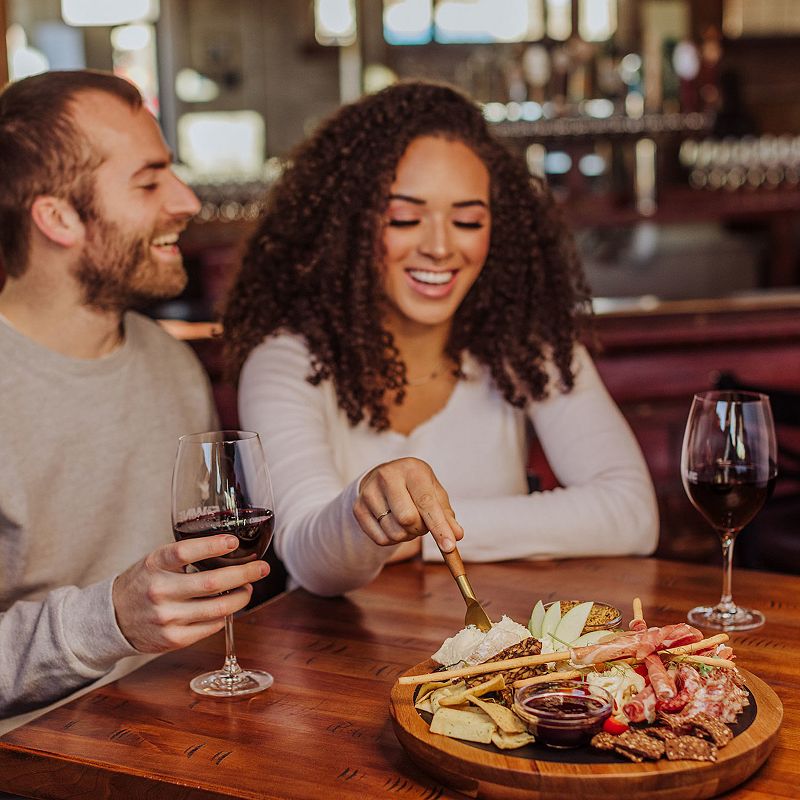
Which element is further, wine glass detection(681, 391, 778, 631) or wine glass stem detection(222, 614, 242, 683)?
wine glass detection(681, 391, 778, 631)

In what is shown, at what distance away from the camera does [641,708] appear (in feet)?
3.21

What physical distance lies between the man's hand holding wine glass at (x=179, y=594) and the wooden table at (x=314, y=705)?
6 cm

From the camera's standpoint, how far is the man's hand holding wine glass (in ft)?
3.76

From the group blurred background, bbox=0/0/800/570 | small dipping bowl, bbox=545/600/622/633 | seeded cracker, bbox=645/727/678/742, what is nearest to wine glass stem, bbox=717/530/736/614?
small dipping bowl, bbox=545/600/622/633

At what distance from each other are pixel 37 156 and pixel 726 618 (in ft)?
4.03

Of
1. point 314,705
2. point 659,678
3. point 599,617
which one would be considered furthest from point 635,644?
point 314,705

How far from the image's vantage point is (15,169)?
1803mm

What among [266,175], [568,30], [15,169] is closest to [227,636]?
[15,169]

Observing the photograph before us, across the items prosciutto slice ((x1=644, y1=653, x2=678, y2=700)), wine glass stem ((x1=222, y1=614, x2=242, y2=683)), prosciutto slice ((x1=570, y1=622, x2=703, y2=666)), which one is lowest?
wine glass stem ((x1=222, y1=614, x2=242, y2=683))

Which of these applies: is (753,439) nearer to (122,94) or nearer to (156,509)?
(156,509)

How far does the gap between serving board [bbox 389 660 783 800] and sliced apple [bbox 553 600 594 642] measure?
17cm

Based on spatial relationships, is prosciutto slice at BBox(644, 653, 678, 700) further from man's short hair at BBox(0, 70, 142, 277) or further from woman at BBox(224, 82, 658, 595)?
man's short hair at BBox(0, 70, 142, 277)

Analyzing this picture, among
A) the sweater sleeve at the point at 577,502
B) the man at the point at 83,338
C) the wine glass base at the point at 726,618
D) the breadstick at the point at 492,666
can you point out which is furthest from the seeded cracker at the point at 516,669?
the man at the point at 83,338

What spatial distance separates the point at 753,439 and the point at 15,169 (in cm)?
118
